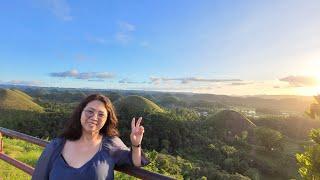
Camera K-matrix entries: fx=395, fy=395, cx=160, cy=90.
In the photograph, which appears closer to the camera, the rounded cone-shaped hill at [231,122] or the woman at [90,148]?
the woman at [90,148]

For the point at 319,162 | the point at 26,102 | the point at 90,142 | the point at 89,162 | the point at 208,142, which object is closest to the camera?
the point at 89,162

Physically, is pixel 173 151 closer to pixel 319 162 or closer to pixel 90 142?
pixel 319 162

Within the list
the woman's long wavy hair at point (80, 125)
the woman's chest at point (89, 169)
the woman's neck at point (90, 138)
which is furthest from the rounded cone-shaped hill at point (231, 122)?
the woman's chest at point (89, 169)

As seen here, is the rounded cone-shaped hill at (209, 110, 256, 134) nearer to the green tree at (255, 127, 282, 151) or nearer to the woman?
the green tree at (255, 127, 282, 151)

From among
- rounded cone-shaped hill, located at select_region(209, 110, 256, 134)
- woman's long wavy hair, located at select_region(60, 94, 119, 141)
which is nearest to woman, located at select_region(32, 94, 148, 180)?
woman's long wavy hair, located at select_region(60, 94, 119, 141)

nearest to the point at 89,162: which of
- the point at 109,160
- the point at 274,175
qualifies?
the point at 109,160

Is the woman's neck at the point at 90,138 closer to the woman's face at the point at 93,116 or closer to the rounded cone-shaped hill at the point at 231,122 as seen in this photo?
the woman's face at the point at 93,116

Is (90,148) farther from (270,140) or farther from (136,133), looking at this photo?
(270,140)

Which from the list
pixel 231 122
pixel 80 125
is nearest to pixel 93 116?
pixel 80 125
